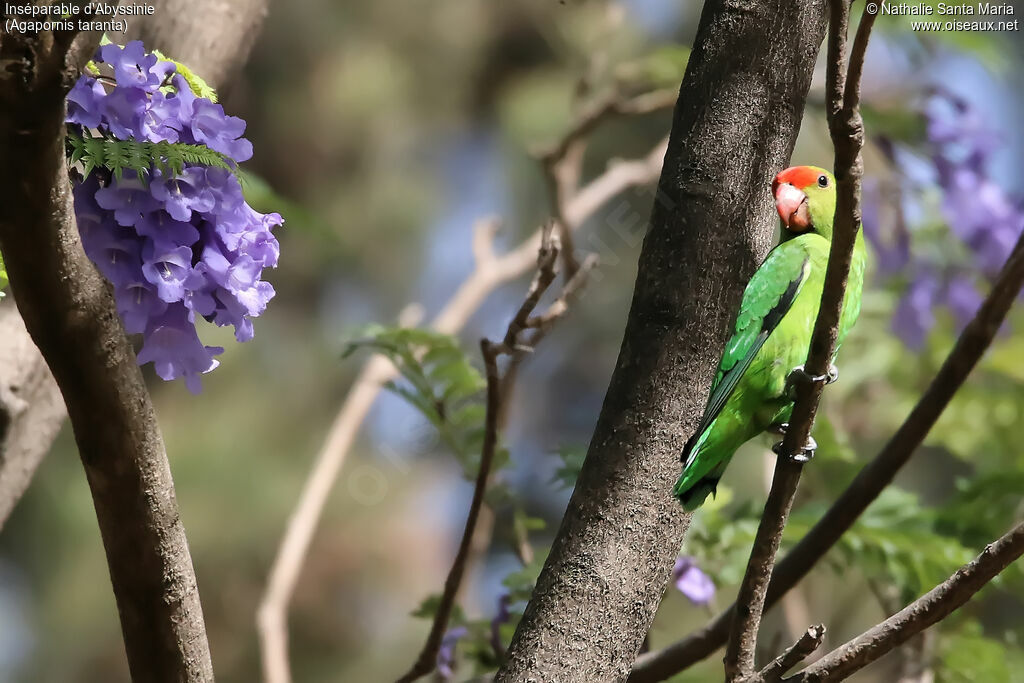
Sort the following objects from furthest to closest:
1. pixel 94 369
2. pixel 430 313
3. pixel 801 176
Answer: pixel 430 313, pixel 801 176, pixel 94 369

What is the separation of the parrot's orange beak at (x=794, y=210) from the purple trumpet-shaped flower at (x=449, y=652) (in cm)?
118

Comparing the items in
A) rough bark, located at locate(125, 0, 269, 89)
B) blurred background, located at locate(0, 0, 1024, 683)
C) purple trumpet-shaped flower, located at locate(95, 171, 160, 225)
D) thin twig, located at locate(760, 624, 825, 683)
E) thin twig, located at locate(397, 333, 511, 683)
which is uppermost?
blurred background, located at locate(0, 0, 1024, 683)

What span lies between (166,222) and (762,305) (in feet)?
3.63

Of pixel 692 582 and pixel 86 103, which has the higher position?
pixel 86 103

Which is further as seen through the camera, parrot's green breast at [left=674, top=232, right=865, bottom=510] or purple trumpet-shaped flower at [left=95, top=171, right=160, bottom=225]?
parrot's green breast at [left=674, top=232, right=865, bottom=510]

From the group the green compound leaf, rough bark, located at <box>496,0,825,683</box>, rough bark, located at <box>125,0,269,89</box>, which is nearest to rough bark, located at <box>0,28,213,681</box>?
rough bark, located at <box>496,0,825,683</box>

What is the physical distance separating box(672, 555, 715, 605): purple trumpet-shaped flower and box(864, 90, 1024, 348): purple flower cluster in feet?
4.67

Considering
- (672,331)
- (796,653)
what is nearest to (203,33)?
(672,331)

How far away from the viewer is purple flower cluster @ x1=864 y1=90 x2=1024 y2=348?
3182mm

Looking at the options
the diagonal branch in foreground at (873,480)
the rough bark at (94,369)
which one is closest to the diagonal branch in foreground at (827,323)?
the diagonal branch in foreground at (873,480)

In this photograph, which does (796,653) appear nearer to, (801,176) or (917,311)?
(801,176)

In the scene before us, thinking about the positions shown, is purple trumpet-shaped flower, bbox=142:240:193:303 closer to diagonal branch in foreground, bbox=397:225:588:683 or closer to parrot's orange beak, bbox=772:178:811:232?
diagonal branch in foreground, bbox=397:225:588:683

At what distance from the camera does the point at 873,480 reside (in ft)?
5.62

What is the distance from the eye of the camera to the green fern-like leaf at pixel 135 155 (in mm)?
1136
